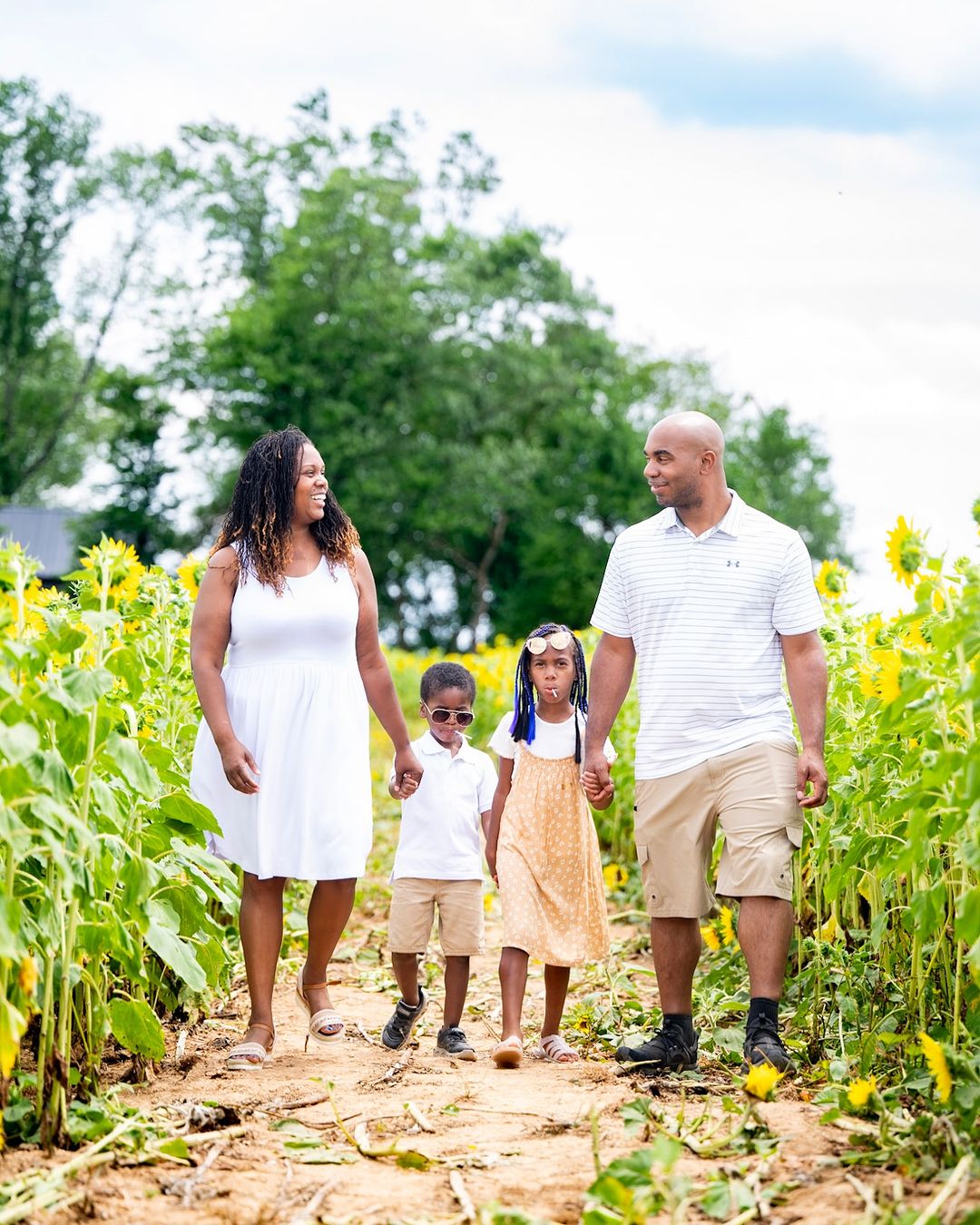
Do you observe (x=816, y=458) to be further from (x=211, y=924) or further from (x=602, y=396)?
(x=211, y=924)

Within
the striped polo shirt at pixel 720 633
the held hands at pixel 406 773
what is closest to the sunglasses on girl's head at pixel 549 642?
the striped polo shirt at pixel 720 633

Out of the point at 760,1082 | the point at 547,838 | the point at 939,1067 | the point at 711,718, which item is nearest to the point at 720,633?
the point at 711,718

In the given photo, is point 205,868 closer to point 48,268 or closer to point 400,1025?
point 400,1025

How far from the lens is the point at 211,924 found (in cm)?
396

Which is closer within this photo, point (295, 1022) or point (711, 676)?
point (711, 676)

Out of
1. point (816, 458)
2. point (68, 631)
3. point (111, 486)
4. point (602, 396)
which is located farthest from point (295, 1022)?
point (816, 458)

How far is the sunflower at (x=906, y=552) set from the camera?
13.5 ft

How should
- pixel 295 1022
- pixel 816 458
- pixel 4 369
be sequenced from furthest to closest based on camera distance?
pixel 816 458
pixel 4 369
pixel 295 1022

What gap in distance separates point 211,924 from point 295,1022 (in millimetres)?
1212

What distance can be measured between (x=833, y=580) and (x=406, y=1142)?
9.81 feet

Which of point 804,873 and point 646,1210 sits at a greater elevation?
point 804,873

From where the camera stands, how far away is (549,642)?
4773mm

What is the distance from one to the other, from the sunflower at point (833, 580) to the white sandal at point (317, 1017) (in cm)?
239

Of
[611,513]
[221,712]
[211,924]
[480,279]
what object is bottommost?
[211,924]
